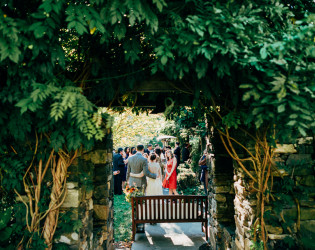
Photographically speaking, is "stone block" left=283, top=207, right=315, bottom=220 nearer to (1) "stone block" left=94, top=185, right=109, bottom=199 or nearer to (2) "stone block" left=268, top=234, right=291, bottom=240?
(2) "stone block" left=268, top=234, right=291, bottom=240

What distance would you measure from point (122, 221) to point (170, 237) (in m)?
1.57

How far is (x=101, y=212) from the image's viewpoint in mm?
4535

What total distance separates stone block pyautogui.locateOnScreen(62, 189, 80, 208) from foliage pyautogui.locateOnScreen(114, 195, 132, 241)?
332 centimetres

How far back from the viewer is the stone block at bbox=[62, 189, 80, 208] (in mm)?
2996

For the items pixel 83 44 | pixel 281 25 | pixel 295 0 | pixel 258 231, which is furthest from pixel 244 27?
pixel 258 231

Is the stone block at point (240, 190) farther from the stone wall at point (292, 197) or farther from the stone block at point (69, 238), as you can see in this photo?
the stone block at point (69, 238)

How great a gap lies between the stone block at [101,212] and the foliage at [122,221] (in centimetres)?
165

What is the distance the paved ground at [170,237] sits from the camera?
545 centimetres

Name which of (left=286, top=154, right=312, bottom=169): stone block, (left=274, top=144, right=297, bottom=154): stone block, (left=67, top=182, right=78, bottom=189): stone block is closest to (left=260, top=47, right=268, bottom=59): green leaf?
(left=274, top=144, right=297, bottom=154): stone block

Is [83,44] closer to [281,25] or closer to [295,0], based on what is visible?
[281,25]

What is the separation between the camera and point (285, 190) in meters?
3.17

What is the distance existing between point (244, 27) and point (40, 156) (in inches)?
95.6

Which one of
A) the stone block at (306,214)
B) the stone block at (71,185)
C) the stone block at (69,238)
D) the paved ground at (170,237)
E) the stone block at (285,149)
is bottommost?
the paved ground at (170,237)

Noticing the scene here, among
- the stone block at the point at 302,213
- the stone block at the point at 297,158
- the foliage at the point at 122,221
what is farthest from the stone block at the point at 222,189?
the foliage at the point at 122,221
